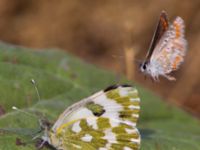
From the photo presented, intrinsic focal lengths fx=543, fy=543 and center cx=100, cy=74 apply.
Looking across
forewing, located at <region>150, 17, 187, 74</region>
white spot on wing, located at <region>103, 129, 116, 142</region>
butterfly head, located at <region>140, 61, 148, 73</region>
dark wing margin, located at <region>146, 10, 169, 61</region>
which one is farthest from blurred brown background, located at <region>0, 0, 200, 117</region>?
→ white spot on wing, located at <region>103, 129, 116, 142</region>

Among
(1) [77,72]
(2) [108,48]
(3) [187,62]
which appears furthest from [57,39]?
(1) [77,72]

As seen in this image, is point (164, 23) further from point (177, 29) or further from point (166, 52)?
point (166, 52)

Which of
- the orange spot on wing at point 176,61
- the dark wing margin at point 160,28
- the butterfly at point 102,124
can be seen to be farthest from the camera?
the orange spot on wing at point 176,61

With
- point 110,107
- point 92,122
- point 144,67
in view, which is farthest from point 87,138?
point 144,67

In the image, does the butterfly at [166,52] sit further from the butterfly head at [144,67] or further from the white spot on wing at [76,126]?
the white spot on wing at [76,126]

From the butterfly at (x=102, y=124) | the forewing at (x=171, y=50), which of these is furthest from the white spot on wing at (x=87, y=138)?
the forewing at (x=171, y=50)

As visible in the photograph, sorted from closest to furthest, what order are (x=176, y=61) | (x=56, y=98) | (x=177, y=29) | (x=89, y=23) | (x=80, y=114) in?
(x=80, y=114) → (x=177, y=29) → (x=176, y=61) → (x=56, y=98) → (x=89, y=23)
